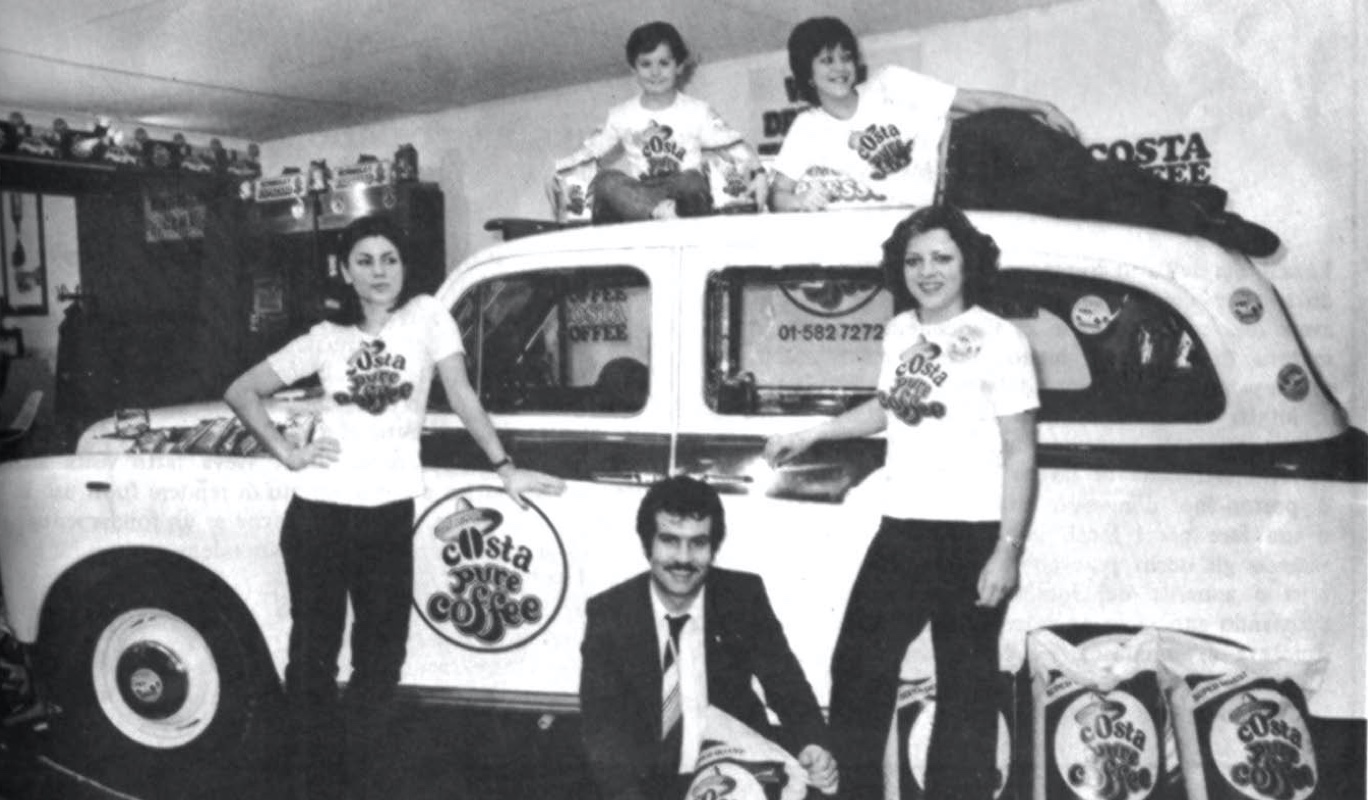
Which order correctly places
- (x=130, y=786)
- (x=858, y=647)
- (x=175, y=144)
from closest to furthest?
(x=858, y=647) → (x=130, y=786) → (x=175, y=144)

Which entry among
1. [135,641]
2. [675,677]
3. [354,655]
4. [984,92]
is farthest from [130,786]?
[984,92]

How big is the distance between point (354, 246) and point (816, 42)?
87 centimetres

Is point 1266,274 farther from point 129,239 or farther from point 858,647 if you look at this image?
point 129,239

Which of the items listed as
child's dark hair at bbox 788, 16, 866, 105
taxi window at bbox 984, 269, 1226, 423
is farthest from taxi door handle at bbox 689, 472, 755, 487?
child's dark hair at bbox 788, 16, 866, 105

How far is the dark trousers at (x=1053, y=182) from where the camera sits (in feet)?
5.19

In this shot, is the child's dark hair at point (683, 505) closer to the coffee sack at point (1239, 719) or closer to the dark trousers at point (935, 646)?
the dark trousers at point (935, 646)

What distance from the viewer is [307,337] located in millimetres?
1889

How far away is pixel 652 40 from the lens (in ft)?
6.44

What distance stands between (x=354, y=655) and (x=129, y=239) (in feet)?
3.20

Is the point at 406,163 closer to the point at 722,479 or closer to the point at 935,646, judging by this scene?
the point at 722,479

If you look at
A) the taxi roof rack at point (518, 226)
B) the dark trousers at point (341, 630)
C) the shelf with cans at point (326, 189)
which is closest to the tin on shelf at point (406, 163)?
the shelf with cans at point (326, 189)

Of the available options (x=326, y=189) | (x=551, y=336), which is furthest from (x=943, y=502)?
(x=326, y=189)

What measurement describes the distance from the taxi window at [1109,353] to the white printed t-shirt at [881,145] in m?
0.31

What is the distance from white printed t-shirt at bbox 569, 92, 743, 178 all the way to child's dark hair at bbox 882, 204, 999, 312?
0.54m
